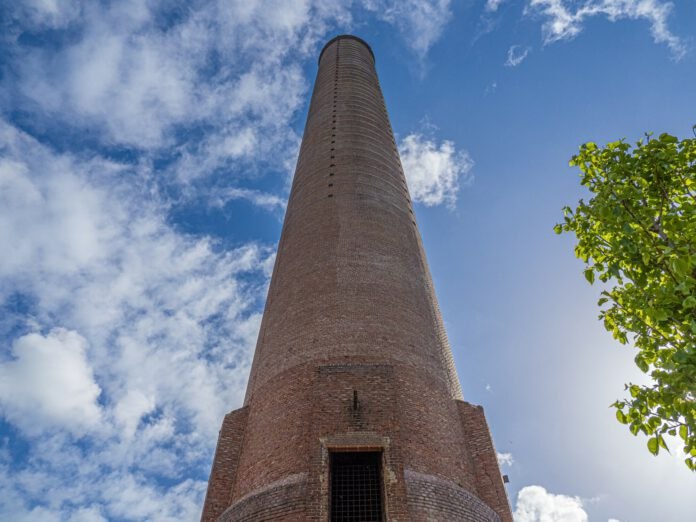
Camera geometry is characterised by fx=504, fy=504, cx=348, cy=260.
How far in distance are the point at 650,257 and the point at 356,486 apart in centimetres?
527

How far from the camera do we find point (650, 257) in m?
5.54

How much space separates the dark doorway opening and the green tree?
387 cm

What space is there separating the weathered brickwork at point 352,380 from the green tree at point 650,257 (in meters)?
3.58

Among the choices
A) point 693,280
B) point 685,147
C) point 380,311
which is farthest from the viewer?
point 380,311

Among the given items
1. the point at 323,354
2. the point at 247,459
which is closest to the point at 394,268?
the point at 323,354

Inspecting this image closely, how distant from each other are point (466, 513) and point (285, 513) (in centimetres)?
272

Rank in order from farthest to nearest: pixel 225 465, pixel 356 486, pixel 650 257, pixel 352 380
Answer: pixel 225 465, pixel 352 380, pixel 356 486, pixel 650 257

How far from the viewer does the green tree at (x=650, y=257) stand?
190 inches

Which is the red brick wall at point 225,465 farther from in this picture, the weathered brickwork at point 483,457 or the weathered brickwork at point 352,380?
the weathered brickwork at point 483,457

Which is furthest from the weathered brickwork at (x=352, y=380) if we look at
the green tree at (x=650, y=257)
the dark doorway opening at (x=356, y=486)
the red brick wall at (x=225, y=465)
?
the green tree at (x=650, y=257)

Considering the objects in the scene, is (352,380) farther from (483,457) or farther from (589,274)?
(589,274)

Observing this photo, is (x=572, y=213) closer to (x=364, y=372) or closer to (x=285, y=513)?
(x=364, y=372)

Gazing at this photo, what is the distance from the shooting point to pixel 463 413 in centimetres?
991

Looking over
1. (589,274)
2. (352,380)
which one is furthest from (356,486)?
(589,274)
